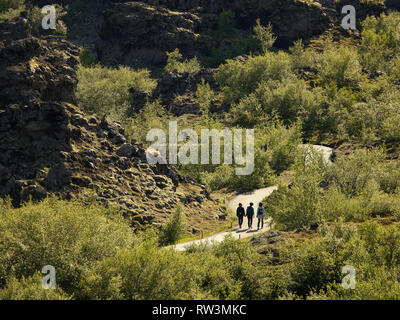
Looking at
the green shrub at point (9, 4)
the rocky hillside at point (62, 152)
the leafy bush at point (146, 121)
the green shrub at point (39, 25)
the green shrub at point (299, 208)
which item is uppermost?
the green shrub at point (9, 4)

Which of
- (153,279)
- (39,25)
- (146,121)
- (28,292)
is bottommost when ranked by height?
(28,292)

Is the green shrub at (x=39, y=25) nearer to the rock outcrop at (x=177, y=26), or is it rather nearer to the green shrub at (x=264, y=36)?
the rock outcrop at (x=177, y=26)

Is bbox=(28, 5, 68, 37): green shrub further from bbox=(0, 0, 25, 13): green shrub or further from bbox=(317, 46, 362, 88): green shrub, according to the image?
bbox=(317, 46, 362, 88): green shrub

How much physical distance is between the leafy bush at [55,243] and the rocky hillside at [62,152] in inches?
341

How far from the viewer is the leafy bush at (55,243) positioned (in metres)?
20.6

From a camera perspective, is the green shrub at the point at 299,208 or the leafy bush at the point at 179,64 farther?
the leafy bush at the point at 179,64

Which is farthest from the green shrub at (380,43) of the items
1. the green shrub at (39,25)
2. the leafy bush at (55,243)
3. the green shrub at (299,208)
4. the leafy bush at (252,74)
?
the leafy bush at (55,243)

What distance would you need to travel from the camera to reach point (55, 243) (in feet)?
70.6

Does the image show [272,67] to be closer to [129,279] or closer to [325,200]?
[325,200]

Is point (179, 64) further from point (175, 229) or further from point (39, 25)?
point (175, 229)

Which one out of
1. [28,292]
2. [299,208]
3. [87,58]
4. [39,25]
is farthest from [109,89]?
[28,292]

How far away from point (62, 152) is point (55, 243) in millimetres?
13459

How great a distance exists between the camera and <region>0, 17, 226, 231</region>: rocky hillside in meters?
32.7
